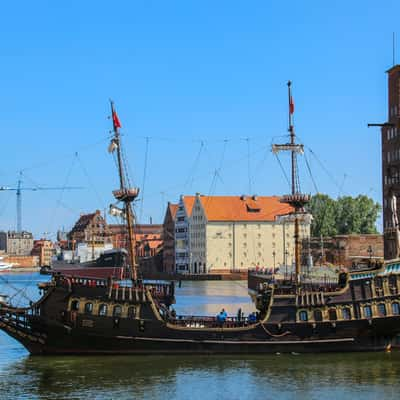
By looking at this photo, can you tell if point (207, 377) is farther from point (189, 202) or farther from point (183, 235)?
point (183, 235)

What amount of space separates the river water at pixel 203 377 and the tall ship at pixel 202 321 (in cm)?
75

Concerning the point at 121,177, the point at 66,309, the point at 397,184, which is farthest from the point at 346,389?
the point at 397,184

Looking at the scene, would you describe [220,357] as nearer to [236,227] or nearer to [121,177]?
[121,177]

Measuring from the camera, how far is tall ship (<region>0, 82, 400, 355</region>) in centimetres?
4391

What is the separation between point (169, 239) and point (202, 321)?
5877 inches

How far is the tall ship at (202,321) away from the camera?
4391 centimetres

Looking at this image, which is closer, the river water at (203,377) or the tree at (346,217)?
the river water at (203,377)

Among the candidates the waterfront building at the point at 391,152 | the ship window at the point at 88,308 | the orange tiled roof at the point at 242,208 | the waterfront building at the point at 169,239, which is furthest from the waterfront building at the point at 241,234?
the ship window at the point at 88,308

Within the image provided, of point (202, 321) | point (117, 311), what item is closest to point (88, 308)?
point (117, 311)

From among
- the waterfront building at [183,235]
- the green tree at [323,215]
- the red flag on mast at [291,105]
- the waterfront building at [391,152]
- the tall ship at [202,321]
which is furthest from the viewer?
the waterfront building at [183,235]

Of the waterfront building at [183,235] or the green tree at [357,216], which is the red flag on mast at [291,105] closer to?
the green tree at [357,216]

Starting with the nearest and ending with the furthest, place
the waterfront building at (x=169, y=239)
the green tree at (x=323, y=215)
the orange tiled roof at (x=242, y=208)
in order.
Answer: the green tree at (x=323, y=215) < the orange tiled roof at (x=242, y=208) < the waterfront building at (x=169, y=239)

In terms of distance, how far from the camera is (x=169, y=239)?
634 feet

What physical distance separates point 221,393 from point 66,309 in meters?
11.9
